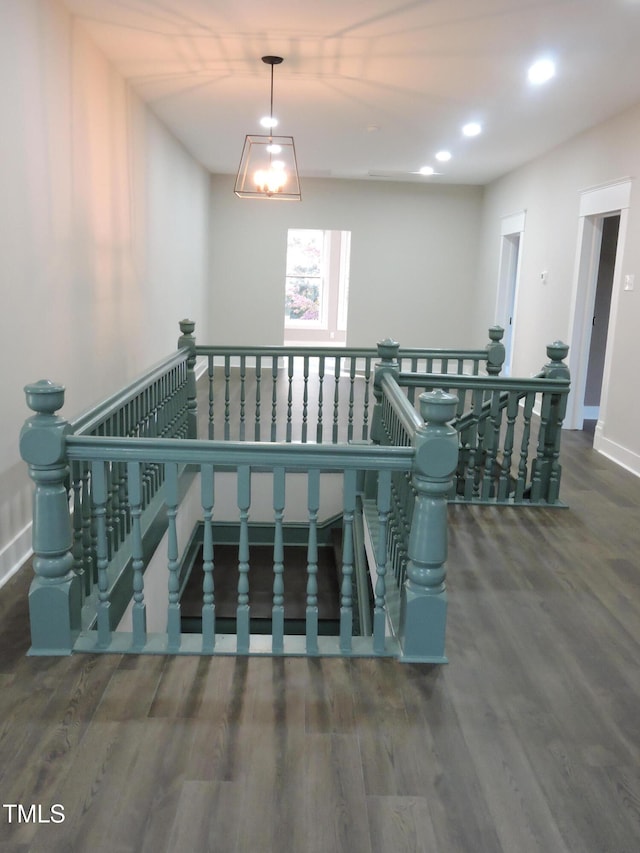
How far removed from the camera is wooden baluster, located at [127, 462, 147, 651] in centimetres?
236

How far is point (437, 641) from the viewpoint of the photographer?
2.54 m

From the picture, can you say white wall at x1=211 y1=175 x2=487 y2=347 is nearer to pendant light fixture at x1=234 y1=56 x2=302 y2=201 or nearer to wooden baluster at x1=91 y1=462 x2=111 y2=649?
pendant light fixture at x1=234 y1=56 x2=302 y2=201

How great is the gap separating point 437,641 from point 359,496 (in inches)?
87.7

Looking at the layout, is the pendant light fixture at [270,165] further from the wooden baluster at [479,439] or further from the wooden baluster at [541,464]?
the wooden baluster at [541,464]

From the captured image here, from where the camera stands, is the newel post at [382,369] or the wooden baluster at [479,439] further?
the wooden baluster at [479,439]

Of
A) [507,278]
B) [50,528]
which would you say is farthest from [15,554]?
[507,278]

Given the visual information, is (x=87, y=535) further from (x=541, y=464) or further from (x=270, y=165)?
(x=270, y=165)

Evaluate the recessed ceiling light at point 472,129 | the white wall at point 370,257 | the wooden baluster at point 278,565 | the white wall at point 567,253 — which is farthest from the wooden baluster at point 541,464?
the white wall at point 370,257

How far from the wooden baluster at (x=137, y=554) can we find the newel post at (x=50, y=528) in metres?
0.22

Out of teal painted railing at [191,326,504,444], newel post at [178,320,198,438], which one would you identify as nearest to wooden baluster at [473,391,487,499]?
teal painted railing at [191,326,504,444]

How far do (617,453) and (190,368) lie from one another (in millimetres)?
3390

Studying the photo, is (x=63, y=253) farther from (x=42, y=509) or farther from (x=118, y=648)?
(x=118, y=648)

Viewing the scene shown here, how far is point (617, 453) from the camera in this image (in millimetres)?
5684

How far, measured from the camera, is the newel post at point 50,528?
2291 mm
